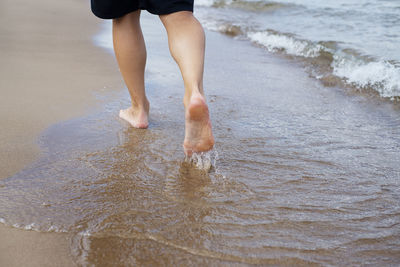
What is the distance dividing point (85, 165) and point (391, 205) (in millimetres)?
1299

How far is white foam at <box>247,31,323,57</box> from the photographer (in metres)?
4.86

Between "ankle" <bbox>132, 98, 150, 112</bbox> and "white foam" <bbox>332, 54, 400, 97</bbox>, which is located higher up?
"ankle" <bbox>132, 98, 150, 112</bbox>

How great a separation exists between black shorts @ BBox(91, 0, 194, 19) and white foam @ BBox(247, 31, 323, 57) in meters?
3.33

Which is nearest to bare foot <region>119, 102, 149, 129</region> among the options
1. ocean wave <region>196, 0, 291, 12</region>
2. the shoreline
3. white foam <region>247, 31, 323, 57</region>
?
the shoreline

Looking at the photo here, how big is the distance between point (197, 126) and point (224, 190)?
0.95 ft

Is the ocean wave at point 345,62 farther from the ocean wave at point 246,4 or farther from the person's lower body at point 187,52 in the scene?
the ocean wave at point 246,4

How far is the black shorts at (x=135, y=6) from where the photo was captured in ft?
5.63

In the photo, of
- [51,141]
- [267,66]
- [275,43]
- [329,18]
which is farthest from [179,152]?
[329,18]

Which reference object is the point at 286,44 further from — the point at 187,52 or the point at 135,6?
the point at 187,52

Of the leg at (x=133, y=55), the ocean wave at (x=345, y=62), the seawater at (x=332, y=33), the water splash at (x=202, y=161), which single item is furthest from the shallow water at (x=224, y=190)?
the seawater at (x=332, y=33)

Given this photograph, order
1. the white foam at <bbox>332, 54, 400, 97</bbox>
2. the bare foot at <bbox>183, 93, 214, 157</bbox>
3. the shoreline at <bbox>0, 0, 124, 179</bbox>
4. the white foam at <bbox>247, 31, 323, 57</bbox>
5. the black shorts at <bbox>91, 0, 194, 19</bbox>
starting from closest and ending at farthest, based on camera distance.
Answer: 1. the bare foot at <bbox>183, 93, 214, 157</bbox>
2. the black shorts at <bbox>91, 0, 194, 19</bbox>
3. the shoreline at <bbox>0, 0, 124, 179</bbox>
4. the white foam at <bbox>332, 54, 400, 97</bbox>
5. the white foam at <bbox>247, 31, 323, 57</bbox>

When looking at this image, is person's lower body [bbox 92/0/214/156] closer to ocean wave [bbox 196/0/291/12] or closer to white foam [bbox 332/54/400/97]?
white foam [bbox 332/54/400/97]

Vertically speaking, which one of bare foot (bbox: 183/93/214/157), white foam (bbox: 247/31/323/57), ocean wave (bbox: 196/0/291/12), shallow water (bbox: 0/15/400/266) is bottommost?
ocean wave (bbox: 196/0/291/12)

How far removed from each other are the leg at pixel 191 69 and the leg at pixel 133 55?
34cm
